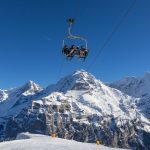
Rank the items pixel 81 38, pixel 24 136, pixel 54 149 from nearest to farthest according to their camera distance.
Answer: pixel 81 38 → pixel 54 149 → pixel 24 136

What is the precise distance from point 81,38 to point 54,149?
469 inches

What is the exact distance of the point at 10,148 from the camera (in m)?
40.3

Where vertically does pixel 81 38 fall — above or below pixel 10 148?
above

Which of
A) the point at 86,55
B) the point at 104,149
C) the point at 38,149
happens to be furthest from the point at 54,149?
the point at 86,55

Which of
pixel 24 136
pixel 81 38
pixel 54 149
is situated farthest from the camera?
pixel 24 136

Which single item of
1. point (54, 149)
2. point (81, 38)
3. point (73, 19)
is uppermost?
point (73, 19)

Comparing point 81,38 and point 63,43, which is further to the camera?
point 63,43

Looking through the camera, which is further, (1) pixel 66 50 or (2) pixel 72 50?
(1) pixel 66 50

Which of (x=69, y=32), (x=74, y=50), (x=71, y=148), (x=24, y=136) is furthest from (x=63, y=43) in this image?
(x=24, y=136)

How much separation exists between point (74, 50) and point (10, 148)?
1251 centimetres

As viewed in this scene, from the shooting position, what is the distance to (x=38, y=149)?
3822cm

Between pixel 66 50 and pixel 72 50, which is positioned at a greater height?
pixel 66 50

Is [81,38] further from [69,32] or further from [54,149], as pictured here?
[54,149]

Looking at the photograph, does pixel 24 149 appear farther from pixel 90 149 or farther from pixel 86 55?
pixel 86 55
